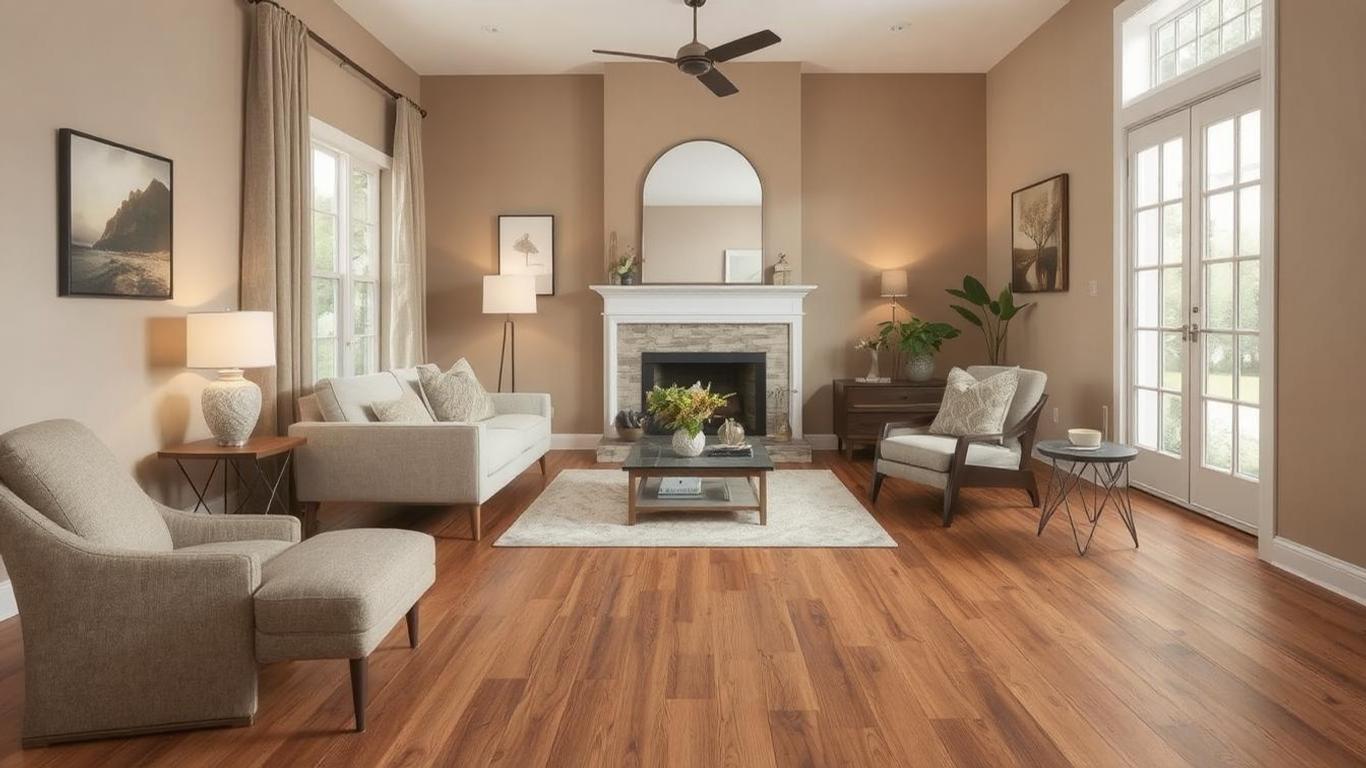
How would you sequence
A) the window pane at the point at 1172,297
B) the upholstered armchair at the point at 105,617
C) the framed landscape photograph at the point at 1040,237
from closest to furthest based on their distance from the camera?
the upholstered armchair at the point at 105,617 < the window pane at the point at 1172,297 < the framed landscape photograph at the point at 1040,237

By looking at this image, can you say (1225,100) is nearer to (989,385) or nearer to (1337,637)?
(989,385)

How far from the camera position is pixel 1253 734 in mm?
2205

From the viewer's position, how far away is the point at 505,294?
6730 millimetres

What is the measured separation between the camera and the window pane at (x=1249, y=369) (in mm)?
4184

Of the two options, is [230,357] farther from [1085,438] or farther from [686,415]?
[1085,438]

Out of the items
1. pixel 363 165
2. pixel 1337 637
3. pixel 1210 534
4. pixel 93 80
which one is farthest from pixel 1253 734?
pixel 363 165

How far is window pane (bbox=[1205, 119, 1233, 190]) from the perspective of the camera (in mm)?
4332

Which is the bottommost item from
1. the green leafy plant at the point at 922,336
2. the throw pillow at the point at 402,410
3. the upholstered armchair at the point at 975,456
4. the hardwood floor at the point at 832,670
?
the hardwood floor at the point at 832,670

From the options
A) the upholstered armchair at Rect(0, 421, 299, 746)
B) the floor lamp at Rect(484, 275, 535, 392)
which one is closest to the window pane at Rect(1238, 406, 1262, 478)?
the upholstered armchair at Rect(0, 421, 299, 746)

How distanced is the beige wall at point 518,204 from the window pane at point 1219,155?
176 inches

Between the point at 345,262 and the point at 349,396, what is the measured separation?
1.76 metres

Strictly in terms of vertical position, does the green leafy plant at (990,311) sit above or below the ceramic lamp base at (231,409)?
above

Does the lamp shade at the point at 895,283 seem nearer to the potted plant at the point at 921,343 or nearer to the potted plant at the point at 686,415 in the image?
the potted plant at the point at 921,343

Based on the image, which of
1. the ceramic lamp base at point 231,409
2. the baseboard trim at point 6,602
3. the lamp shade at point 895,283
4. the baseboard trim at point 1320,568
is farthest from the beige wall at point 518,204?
the baseboard trim at point 1320,568
